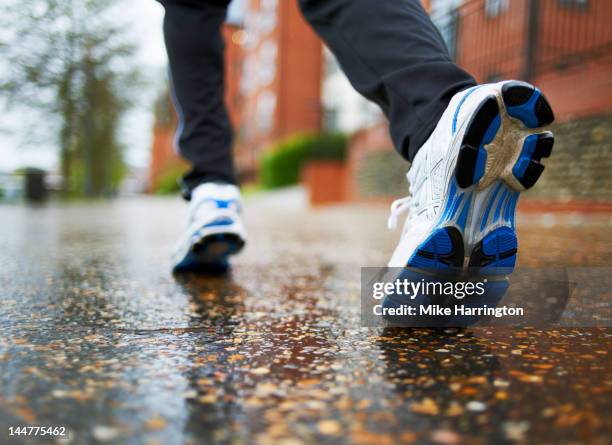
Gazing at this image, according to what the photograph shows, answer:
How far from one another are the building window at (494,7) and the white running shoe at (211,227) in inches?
268

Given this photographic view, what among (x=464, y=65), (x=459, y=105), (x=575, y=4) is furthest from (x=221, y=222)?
Answer: (x=464, y=65)

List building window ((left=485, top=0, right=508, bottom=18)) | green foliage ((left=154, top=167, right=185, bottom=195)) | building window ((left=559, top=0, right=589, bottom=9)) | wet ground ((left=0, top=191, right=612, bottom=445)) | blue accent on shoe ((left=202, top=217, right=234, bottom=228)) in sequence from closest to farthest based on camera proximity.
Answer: wet ground ((left=0, top=191, right=612, bottom=445)), blue accent on shoe ((left=202, top=217, right=234, bottom=228)), building window ((left=559, top=0, right=589, bottom=9)), building window ((left=485, top=0, right=508, bottom=18)), green foliage ((left=154, top=167, right=185, bottom=195))

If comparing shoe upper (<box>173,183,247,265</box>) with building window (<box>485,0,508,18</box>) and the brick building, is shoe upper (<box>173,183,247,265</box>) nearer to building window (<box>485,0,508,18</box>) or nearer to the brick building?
the brick building

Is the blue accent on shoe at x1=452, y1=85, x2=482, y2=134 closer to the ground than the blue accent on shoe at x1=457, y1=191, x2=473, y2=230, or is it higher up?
higher up

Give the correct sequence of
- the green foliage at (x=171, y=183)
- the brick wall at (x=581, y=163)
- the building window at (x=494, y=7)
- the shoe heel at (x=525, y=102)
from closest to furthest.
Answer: the shoe heel at (x=525, y=102) → the brick wall at (x=581, y=163) → the building window at (x=494, y=7) → the green foliage at (x=171, y=183)

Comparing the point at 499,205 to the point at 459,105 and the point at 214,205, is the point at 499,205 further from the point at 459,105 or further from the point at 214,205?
the point at 214,205

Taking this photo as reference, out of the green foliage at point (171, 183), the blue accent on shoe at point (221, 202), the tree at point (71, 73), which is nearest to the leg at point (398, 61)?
the blue accent on shoe at point (221, 202)

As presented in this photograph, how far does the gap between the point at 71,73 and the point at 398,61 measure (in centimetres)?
1365

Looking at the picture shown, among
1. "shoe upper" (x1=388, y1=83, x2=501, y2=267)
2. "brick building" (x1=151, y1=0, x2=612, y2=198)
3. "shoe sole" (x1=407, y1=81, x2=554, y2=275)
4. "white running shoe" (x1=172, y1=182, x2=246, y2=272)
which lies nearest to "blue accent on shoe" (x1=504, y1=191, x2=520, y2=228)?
"shoe sole" (x1=407, y1=81, x2=554, y2=275)

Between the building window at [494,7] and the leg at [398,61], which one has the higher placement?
the building window at [494,7]

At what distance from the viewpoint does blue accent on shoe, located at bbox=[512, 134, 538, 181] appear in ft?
2.92

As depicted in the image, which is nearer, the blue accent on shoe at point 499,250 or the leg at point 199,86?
the blue accent on shoe at point 499,250

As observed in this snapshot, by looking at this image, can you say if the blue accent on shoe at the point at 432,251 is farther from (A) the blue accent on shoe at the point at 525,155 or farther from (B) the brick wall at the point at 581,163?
(B) the brick wall at the point at 581,163

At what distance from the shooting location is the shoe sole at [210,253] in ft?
4.96
